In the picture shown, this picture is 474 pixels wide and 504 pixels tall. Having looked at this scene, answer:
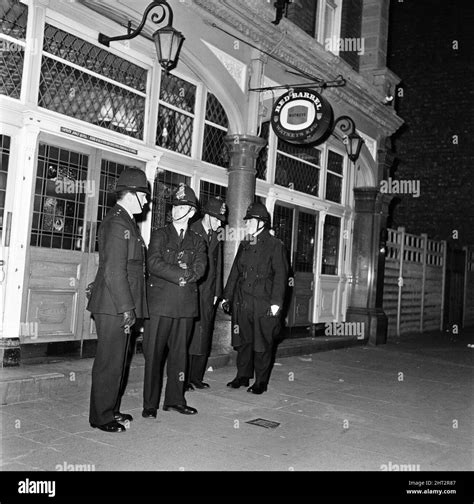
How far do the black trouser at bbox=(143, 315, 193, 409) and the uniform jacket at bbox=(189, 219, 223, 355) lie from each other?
69 centimetres

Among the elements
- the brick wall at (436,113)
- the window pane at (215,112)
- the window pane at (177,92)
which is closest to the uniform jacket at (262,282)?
the window pane at (177,92)

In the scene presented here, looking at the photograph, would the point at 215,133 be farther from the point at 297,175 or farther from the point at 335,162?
the point at 335,162

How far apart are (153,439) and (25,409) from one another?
1.51 metres

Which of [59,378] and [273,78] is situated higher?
[273,78]

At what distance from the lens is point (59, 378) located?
240 inches

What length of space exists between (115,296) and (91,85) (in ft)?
12.1

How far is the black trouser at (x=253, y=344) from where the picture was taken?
21.9ft

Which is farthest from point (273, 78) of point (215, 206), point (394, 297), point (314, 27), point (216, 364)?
point (394, 297)

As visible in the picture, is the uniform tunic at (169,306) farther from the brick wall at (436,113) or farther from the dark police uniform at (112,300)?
the brick wall at (436,113)

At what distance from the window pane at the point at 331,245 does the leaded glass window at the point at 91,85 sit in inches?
212

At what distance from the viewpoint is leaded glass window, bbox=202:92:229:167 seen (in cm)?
911

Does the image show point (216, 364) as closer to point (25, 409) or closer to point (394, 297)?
point (25, 409)

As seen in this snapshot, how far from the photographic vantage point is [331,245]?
484 inches

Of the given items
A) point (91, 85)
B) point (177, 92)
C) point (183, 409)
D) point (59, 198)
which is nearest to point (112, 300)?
point (183, 409)
